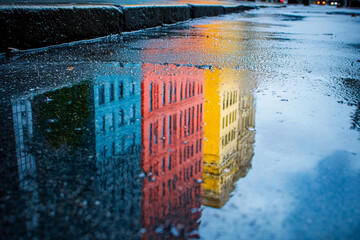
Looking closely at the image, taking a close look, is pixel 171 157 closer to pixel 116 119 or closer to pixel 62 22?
pixel 116 119

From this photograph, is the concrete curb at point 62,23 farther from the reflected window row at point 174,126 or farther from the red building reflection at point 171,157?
the reflected window row at point 174,126

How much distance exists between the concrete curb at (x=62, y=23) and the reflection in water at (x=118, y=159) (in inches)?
67.9

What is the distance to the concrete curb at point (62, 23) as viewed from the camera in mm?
3592

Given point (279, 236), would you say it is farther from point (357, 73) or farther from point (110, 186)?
point (357, 73)

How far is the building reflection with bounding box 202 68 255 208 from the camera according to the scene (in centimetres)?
120

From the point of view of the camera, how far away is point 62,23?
168 inches

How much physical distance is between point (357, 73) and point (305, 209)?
2.36 metres

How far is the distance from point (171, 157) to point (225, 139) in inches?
10.7

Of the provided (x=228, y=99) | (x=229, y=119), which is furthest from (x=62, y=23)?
(x=229, y=119)

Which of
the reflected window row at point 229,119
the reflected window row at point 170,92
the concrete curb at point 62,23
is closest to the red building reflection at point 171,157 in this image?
the reflected window row at point 170,92

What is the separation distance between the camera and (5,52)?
356 centimetres

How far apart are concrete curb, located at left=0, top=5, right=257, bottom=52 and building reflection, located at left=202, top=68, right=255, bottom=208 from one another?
2.20 meters

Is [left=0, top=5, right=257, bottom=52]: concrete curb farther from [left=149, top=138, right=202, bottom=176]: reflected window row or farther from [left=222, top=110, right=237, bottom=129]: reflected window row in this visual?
[left=149, top=138, right=202, bottom=176]: reflected window row

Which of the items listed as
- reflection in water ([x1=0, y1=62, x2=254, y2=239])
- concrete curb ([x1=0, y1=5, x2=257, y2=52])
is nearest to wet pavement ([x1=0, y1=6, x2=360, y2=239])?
reflection in water ([x1=0, y1=62, x2=254, y2=239])
